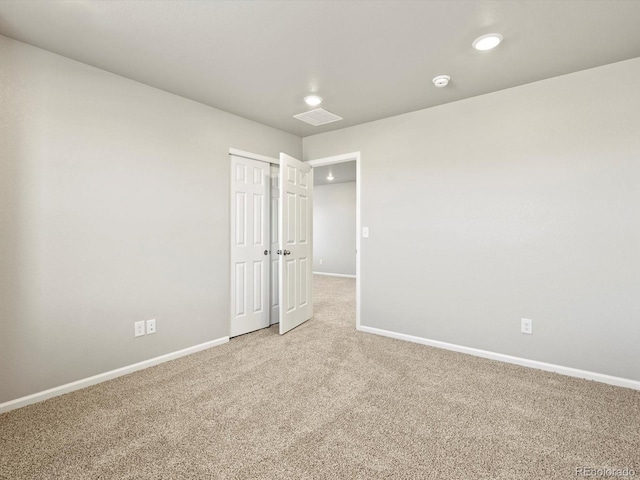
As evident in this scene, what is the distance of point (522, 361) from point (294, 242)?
2584mm

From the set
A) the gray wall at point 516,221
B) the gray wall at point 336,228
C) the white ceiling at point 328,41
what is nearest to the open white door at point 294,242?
the gray wall at point 516,221

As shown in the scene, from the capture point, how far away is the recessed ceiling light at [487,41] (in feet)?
6.86

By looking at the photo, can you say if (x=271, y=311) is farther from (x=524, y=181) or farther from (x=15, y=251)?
(x=524, y=181)

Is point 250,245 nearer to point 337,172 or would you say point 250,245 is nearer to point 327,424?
point 327,424

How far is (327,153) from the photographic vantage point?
165 inches

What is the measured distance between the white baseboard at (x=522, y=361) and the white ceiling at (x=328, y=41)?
2.41m

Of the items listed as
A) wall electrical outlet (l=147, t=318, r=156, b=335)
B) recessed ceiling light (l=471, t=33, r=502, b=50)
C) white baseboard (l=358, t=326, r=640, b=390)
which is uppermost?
recessed ceiling light (l=471, t=33, r=502, b=50)

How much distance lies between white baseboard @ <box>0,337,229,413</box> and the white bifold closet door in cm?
57

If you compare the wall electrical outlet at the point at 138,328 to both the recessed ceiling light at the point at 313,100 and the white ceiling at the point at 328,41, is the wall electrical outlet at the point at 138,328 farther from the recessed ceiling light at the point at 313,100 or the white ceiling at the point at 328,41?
the recessed ceiling light at the point at 313,100

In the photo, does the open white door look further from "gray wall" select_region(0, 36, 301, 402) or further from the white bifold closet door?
"gray wall" select_region(0, 36, 301, 402)

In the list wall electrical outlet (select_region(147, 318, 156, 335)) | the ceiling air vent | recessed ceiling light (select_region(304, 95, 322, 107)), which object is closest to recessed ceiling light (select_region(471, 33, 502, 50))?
recessed ceiling light (select_region(304, 95, 322, 107))

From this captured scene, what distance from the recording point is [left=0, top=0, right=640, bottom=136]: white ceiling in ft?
6.06

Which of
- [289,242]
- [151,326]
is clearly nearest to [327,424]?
[151,326]

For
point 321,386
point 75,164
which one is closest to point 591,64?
point 321,386
